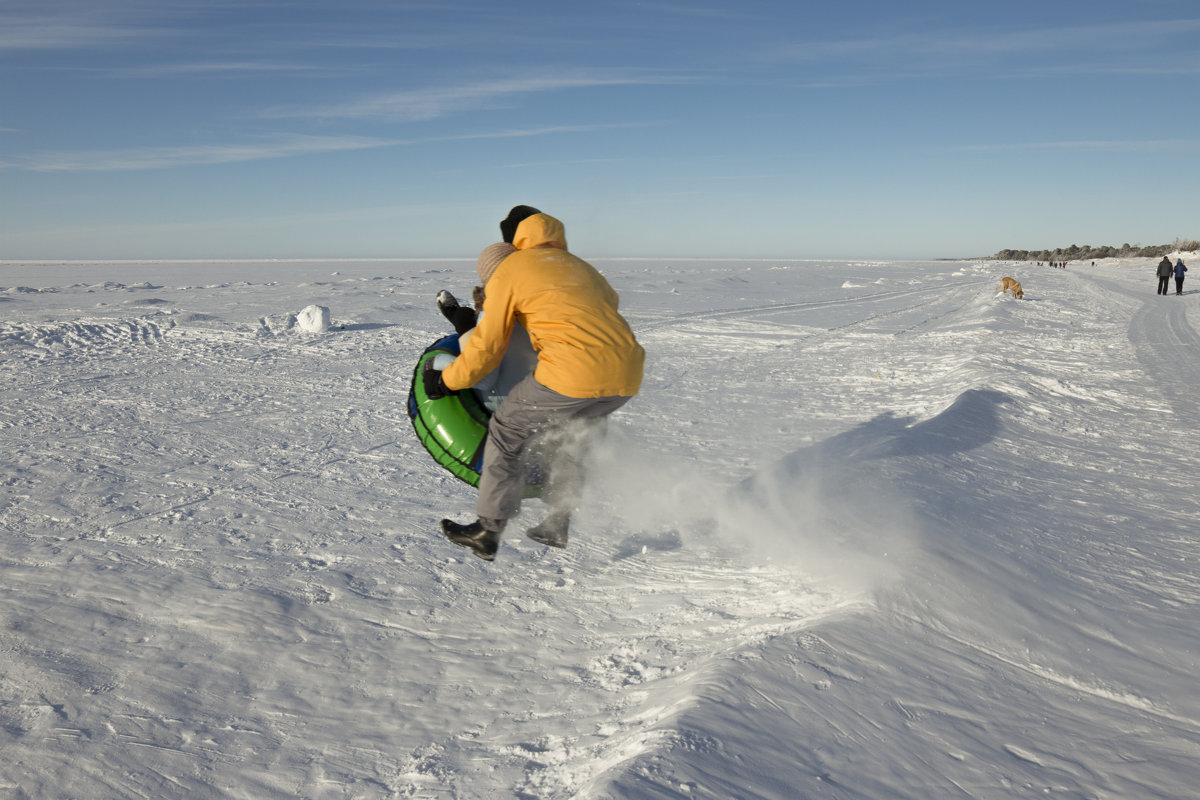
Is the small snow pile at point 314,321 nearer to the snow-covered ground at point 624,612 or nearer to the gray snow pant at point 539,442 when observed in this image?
the snow-covered ground at point 624,612

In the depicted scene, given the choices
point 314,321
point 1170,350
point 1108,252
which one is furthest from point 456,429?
point 1108,252

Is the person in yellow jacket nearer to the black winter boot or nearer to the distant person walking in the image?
the black winter boot

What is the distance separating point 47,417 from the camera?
644 centimetres

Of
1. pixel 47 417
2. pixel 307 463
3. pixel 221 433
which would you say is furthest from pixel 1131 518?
pixel 47 417

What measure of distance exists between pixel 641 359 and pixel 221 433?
14.4 ft

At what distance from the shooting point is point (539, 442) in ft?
11.3

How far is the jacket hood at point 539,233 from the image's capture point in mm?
3168

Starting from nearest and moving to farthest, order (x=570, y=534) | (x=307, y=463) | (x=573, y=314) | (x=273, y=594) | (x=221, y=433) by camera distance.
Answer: (x=573, y=314)
(x=273, y=594)
(x=570, y=534)
(x=307, y=463)
(x=221, y=433)

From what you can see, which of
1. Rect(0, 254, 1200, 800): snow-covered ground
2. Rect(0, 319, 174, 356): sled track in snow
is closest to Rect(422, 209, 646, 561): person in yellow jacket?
Rect(0, 254, 1200, 800): snow-covered ground

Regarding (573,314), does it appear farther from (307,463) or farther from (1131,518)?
(1131,518)

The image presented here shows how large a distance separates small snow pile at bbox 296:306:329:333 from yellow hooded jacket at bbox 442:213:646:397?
1029 centimetres

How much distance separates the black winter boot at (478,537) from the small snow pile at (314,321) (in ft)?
33.0

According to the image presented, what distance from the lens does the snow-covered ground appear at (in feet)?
6.97

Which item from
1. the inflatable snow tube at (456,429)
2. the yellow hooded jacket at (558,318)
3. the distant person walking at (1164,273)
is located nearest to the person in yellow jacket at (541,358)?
the yellow hooded jacket at (558,318)
